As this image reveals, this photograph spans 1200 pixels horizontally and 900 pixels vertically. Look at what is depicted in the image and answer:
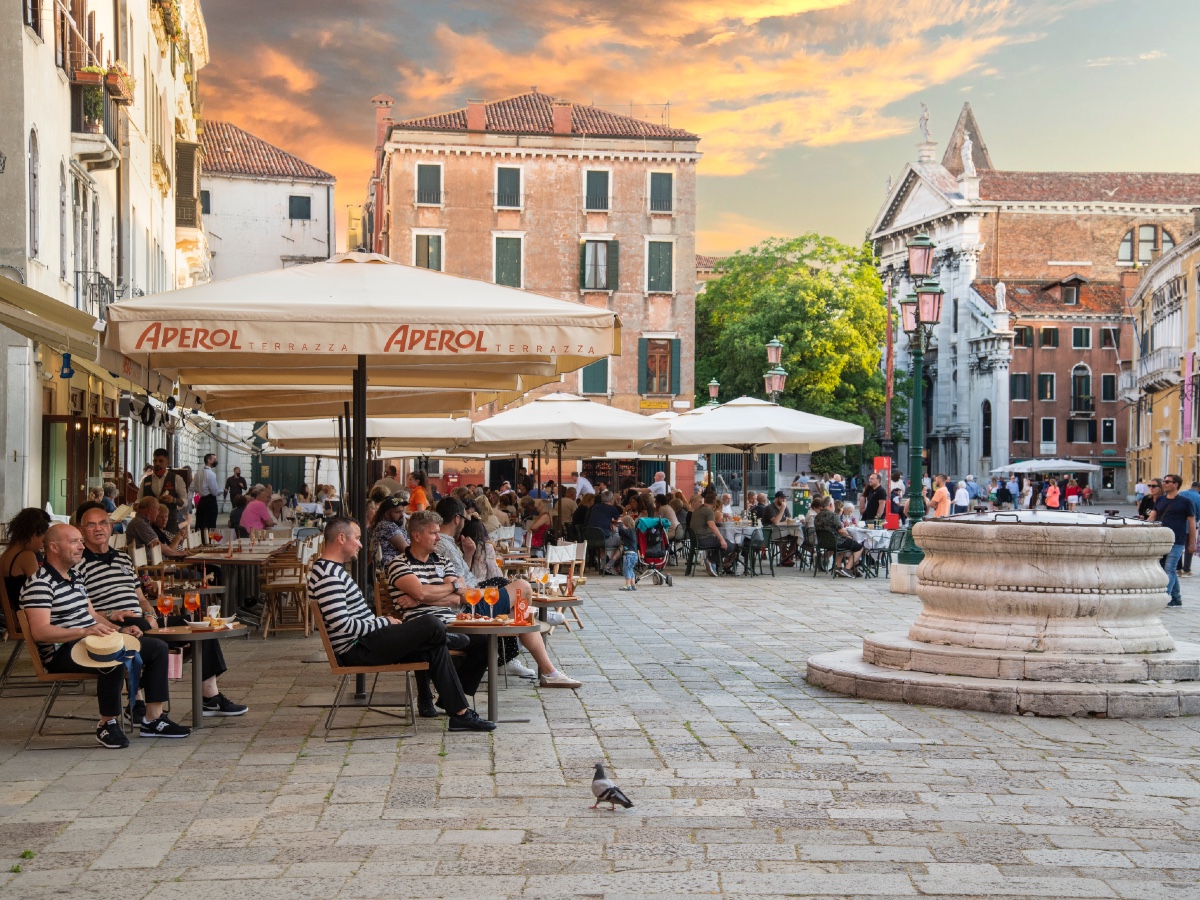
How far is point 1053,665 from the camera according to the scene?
30.8 feet

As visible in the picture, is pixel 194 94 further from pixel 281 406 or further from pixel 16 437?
pixel 281 406

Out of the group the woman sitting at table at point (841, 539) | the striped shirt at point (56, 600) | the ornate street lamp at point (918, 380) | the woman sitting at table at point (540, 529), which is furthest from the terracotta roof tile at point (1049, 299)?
the striped shirt at point (56, 600)

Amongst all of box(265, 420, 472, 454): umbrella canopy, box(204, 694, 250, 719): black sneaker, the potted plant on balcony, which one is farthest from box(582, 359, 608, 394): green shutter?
box(204, 694, 250, 719): black sneaker

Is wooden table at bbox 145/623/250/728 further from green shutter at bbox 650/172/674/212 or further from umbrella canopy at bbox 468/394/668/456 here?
green shutter at bbox 650/172/674/212

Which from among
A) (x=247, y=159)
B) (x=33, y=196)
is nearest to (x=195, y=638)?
(x=33, y=196)

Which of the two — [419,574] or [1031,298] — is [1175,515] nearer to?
[419,574]

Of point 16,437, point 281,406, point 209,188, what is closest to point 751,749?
point 281,406

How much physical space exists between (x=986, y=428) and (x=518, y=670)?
67.1 m

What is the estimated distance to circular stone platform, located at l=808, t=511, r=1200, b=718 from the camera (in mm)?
9336

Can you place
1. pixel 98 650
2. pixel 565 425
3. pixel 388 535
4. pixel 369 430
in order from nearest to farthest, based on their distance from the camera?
pixel 98 650 < pixel 388 535 < pixel 565 425 < pixel 369 430

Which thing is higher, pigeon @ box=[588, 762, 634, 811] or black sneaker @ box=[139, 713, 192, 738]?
pigeon @ box=[588, 762, 634, 811]

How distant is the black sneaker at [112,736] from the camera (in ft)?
25.6

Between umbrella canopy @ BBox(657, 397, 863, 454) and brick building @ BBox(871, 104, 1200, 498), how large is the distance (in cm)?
5311

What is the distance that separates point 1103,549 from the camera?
9562mm
